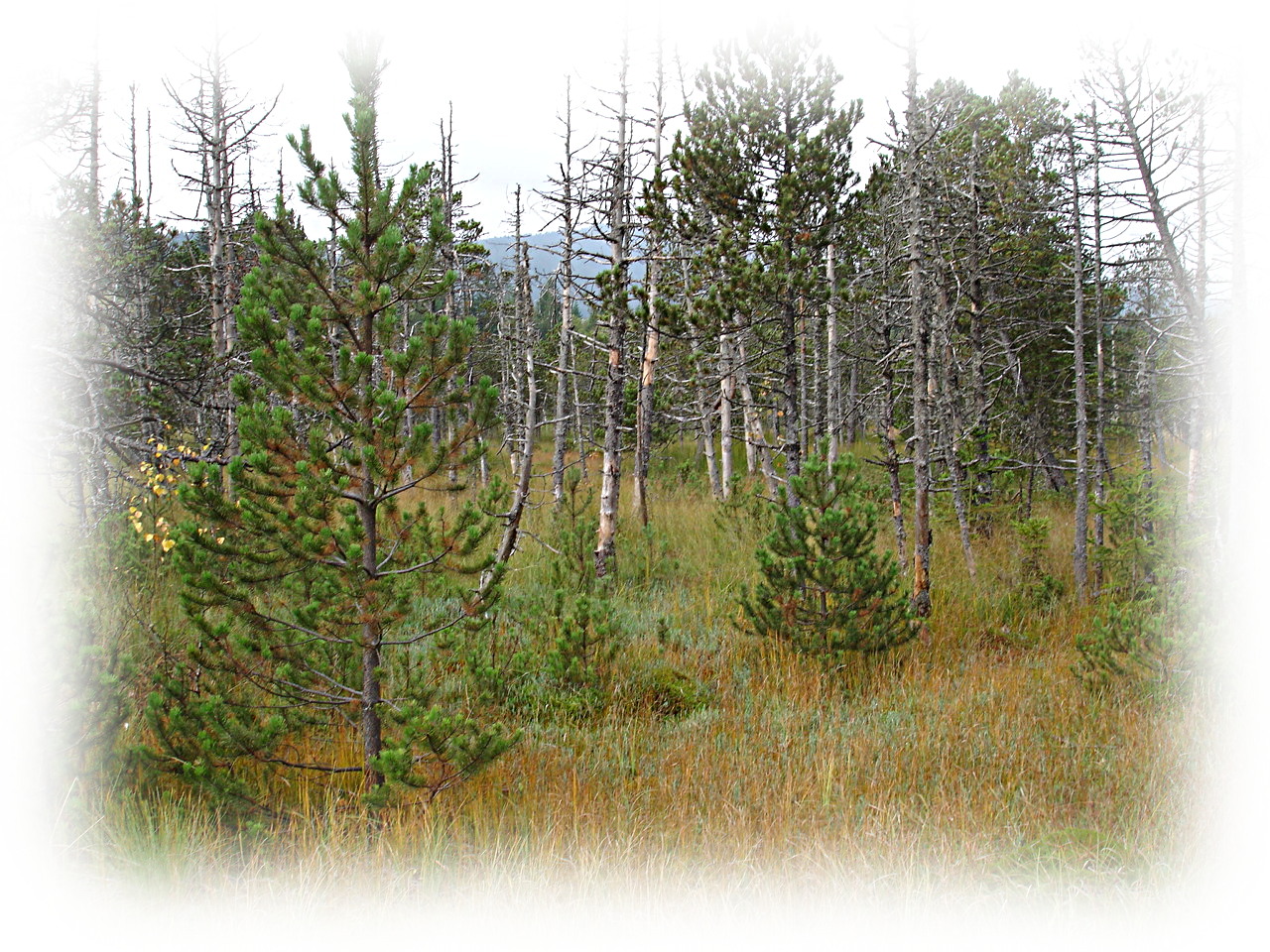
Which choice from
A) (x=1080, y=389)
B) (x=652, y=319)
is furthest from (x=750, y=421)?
(x=1080, y=389)

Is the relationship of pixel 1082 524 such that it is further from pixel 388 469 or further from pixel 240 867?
pixel 240 867

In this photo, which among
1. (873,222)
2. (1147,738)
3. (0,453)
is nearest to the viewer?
(0,453)

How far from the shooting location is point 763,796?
3.88 meters

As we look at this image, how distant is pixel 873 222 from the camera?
Result: 33.6ft

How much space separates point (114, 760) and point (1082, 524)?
31.0 feet

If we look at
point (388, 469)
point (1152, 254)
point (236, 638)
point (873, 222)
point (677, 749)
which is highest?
point (873, 222)

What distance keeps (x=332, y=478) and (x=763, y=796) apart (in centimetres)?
289

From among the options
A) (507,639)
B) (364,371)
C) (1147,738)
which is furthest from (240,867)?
(1147,738)

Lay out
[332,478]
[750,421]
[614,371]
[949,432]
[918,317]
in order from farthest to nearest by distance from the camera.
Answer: [750,421], [949,432], [614,371], [918,317], [332,478]

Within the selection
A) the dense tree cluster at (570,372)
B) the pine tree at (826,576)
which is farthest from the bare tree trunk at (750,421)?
the pine tree at (826,576)

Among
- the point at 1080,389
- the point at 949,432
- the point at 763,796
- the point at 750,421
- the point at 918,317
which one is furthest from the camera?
the point at 750,421

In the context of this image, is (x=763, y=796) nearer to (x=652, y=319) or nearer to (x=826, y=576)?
(x=826, y=576)

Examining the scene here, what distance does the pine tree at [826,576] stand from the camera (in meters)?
5.93

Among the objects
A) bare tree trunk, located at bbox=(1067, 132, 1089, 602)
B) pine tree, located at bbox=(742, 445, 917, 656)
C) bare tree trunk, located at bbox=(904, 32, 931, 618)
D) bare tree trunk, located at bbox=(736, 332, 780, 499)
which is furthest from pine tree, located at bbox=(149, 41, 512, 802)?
bare tree trunk, located at bbox=(1067, 132, 1089, 602)
